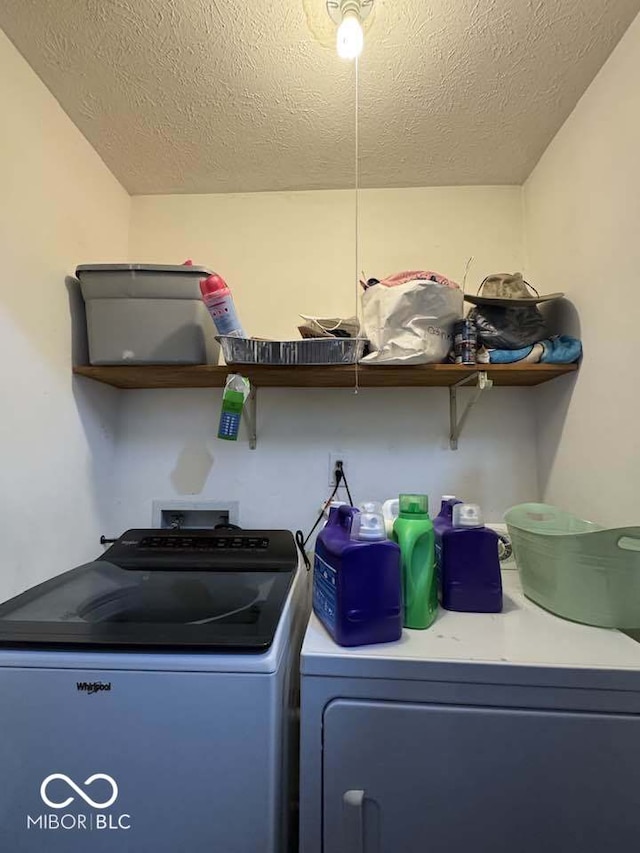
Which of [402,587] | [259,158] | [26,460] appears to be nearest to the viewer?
[402,587]

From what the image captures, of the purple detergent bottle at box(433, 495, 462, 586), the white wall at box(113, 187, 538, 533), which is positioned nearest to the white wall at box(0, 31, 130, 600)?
the white wall at box(113, 187, 538, 533)

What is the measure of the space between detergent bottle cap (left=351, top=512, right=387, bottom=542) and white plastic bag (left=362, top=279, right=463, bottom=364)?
538mm

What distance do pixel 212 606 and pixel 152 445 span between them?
886 millimetres

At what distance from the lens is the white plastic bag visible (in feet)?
4.11

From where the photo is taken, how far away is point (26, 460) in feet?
3.92

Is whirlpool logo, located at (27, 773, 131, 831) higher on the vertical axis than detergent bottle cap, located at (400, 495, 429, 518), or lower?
lower

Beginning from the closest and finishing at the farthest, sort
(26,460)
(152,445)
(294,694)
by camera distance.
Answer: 1. (294,694)
2. (26,460)
3. (152,445)

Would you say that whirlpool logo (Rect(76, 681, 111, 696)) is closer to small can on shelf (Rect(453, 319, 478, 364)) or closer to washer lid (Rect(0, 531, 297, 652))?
washer lid (Rect(0, 531, 297, 652))

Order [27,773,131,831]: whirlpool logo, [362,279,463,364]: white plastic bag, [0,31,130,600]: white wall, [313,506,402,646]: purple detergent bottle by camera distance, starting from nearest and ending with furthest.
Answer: [27,773,131,831]: whirlpool logo → [313,506,402,646]: purple detergent bottle → [0,31,130,600]: white wall → [362,279,463,364]: white plastic bag

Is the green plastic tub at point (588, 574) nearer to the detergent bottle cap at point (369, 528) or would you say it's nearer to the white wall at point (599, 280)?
the white wall at point (599, 280)

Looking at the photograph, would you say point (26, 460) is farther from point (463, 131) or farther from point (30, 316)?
point (463, 131)

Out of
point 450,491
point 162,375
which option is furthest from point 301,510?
point 162,375

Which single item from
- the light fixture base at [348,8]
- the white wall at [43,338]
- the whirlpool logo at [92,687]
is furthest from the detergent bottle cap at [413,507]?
the light fixture base at [348,8]

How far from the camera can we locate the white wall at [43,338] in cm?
113
